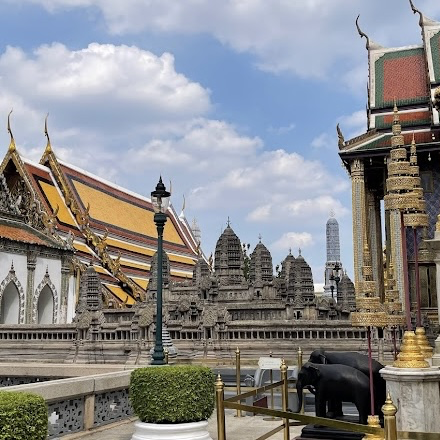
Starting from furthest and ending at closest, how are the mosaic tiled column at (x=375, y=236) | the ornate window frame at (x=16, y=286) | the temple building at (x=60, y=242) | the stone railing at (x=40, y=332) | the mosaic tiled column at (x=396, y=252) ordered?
1. the temple building at (x=60, y=242)
2. the ornate window frame at (x=16, y=286)
3. the mosaic tiled column at (x=375, y=236)
4. the mosaic tiled column at (x=396, y=252)
5. the stone railing at (x=40, y=332)

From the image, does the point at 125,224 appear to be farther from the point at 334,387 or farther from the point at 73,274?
the point at 334,387

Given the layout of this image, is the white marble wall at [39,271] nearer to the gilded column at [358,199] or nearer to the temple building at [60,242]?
the temple building at [60,242]

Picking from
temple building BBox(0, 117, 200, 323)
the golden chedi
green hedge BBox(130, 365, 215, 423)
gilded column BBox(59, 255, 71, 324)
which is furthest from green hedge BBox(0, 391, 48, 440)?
gilded column BBox(59, 255, 71, 324)

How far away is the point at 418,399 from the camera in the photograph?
19.2ft

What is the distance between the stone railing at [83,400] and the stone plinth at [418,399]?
3.79 meters

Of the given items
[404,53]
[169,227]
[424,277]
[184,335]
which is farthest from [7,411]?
Result: [169,227]

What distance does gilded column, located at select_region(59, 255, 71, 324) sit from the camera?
28833 mm

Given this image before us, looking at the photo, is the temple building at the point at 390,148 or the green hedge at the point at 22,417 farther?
the temple building at the point at 390,148

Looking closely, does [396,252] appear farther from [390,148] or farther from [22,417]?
[22,417]

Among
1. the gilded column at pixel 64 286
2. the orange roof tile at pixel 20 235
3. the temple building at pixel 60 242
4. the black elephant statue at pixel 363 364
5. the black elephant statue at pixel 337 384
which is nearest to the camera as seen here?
the black elephant statue at pixel 337 384

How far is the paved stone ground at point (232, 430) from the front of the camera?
7.40m

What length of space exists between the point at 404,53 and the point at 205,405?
23.3 meters

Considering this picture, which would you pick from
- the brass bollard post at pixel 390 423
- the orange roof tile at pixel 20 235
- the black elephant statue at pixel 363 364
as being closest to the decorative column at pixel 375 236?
the orange roof tile at pixel 20 235

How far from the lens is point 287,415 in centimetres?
484
